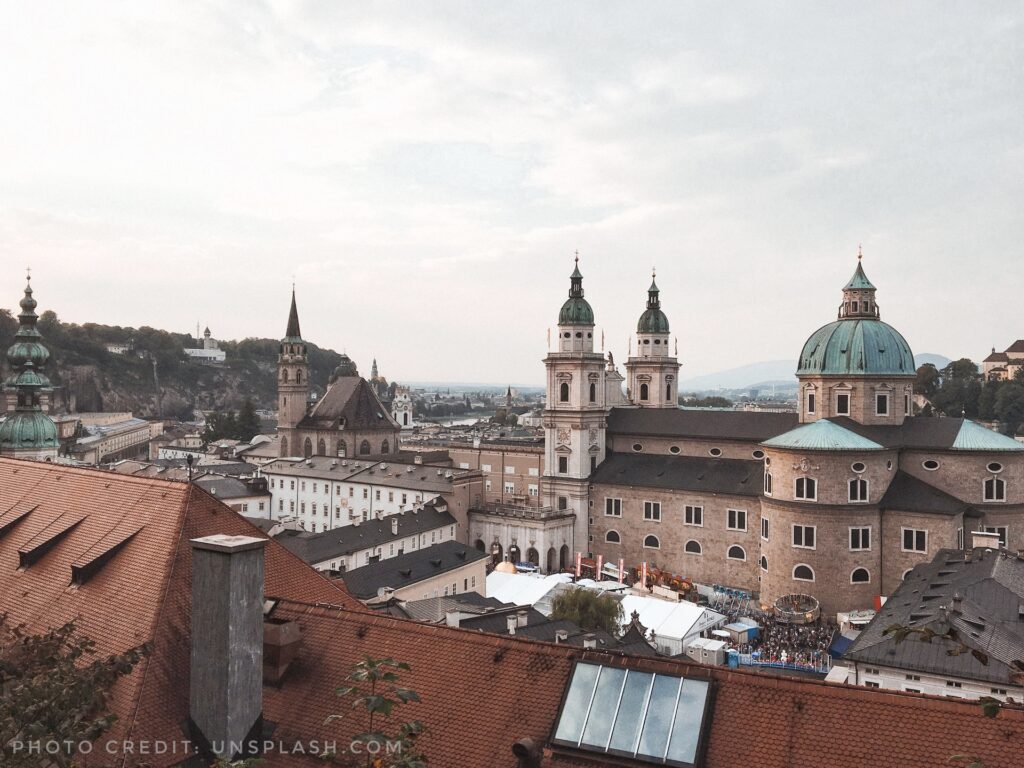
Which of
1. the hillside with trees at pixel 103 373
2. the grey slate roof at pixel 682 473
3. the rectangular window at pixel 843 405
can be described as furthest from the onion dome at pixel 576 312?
the hillside with trees at pixel 103 373

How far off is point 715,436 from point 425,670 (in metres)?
51.6

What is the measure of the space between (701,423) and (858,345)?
40.9ft

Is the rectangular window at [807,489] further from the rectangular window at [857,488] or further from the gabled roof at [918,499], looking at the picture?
the gabled roof at [918,499]

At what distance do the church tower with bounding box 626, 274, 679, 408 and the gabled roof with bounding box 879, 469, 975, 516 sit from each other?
95.3 ft

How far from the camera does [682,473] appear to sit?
198ft

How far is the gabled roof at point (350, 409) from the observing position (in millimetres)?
85375

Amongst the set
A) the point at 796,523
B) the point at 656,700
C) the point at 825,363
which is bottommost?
the point at 796,523

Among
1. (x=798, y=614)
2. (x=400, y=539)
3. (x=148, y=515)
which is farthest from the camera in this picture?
(x=400, y=539)

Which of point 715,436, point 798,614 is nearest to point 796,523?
point 798,614

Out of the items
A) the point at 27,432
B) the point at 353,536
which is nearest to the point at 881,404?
the point at 353,536

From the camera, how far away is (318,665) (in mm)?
12164

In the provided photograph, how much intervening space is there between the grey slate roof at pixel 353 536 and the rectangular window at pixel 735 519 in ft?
65.0

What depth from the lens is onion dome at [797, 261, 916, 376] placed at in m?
55.4

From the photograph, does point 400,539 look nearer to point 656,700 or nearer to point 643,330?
point 643,330
